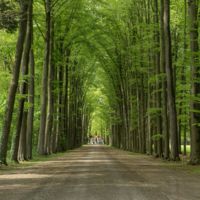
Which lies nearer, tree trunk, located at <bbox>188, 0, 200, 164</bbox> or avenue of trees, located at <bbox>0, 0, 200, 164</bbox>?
tree trunk, located at <bbox>188, 0, 200, 164</bbox>

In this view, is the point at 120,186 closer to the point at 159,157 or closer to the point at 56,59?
the point at 159,157

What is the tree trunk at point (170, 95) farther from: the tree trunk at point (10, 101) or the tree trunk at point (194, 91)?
the tree trunk at point (10, 101)

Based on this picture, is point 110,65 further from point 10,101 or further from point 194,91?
point 10,101

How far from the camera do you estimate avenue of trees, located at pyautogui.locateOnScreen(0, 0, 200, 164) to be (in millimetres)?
21219

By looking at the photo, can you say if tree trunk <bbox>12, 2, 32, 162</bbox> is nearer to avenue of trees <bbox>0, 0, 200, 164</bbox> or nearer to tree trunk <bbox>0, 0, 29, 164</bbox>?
avenue of trees <bbox>0, 0, 200, 164</bbox>

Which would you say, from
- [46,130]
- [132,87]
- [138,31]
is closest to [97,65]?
[132,87]

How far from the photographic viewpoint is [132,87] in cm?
4588

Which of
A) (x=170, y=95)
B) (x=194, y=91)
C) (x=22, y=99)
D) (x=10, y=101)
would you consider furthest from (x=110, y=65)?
(x=10, y=101)

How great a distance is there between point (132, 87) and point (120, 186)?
114 ft

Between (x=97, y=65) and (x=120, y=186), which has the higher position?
(x=97, y=65)

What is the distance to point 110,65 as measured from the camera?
51.8 metres

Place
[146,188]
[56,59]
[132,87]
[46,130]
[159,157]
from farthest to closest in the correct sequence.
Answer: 1. [132,87]
2. [56,59]
3. [46,130]
4. [159,157]
5. [146,188]

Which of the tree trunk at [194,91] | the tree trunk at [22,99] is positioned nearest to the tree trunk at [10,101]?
the tree trunk at [22,99]

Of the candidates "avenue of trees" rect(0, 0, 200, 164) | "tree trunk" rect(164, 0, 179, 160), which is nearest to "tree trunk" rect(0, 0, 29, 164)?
"avenue of trees" rect(0, 0, 200, 164)
